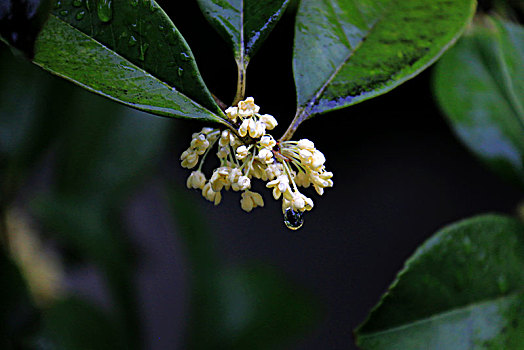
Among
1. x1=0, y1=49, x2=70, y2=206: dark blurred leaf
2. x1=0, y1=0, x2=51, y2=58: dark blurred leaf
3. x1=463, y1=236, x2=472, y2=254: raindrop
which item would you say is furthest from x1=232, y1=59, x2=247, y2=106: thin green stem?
x1=0, y1=49, x2=70, y2=206: dark blurred leaf

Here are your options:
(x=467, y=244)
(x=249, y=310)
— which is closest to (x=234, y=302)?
(x=249, y=310)

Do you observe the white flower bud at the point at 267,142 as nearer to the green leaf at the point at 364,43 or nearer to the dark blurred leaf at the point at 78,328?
the green leaf at the point at 364,43

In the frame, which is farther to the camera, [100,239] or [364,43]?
[100,239]

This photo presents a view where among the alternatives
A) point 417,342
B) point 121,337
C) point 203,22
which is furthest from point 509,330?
point 121,337

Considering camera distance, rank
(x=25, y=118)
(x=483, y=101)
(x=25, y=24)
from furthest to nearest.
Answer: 1. (x=25, y=118)
2. (x=483, y=101)
3. (x=25, y=24)

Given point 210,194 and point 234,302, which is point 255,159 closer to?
point 210,194

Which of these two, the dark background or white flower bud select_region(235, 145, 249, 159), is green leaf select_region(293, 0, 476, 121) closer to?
white flower bud select_region(235, 145, 249, 159)
